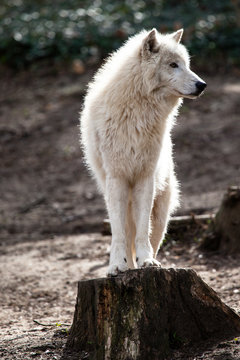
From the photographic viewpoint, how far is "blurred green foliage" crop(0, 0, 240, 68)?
14.2 metres

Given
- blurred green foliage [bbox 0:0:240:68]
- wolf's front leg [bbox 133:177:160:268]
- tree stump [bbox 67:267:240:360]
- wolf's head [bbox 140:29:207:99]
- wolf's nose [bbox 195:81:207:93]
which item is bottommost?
tree stump [bbox 67:267:240:360]

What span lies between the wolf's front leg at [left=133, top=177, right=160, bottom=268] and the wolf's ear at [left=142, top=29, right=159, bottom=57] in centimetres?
113

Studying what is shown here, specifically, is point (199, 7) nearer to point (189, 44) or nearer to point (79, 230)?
point (189, 44)

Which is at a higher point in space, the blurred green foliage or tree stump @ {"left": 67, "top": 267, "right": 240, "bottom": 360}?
the blurred green foliage

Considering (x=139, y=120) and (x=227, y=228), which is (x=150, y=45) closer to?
(x=139, y=120)

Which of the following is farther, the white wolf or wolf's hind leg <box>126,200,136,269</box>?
wolf's hind leg <box>126,200,136,269</box>

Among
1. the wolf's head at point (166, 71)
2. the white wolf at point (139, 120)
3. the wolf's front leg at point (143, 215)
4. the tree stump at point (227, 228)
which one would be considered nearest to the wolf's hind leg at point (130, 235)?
the white wolf at point (139, 120)

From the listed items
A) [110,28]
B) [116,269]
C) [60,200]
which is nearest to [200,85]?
[116,269]

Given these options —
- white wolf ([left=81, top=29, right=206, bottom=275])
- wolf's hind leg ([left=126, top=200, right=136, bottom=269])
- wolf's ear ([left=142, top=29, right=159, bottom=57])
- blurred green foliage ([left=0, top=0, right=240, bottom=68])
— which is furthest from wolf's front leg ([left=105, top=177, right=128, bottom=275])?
blurred green foliage ([left=0, top=0, right=240, bottom=68])

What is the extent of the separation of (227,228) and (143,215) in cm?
238

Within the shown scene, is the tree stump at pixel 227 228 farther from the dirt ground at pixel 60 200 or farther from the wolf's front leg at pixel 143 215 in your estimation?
the wolf's front leg at pixel 143 215

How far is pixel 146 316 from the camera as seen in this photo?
3.76 m

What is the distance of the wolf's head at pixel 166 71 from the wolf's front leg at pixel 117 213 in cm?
90

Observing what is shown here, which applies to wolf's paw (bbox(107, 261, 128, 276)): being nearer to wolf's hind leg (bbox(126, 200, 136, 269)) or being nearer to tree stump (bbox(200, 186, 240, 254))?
wolf's hind leg (bbox(126, 200, 136, 269))
